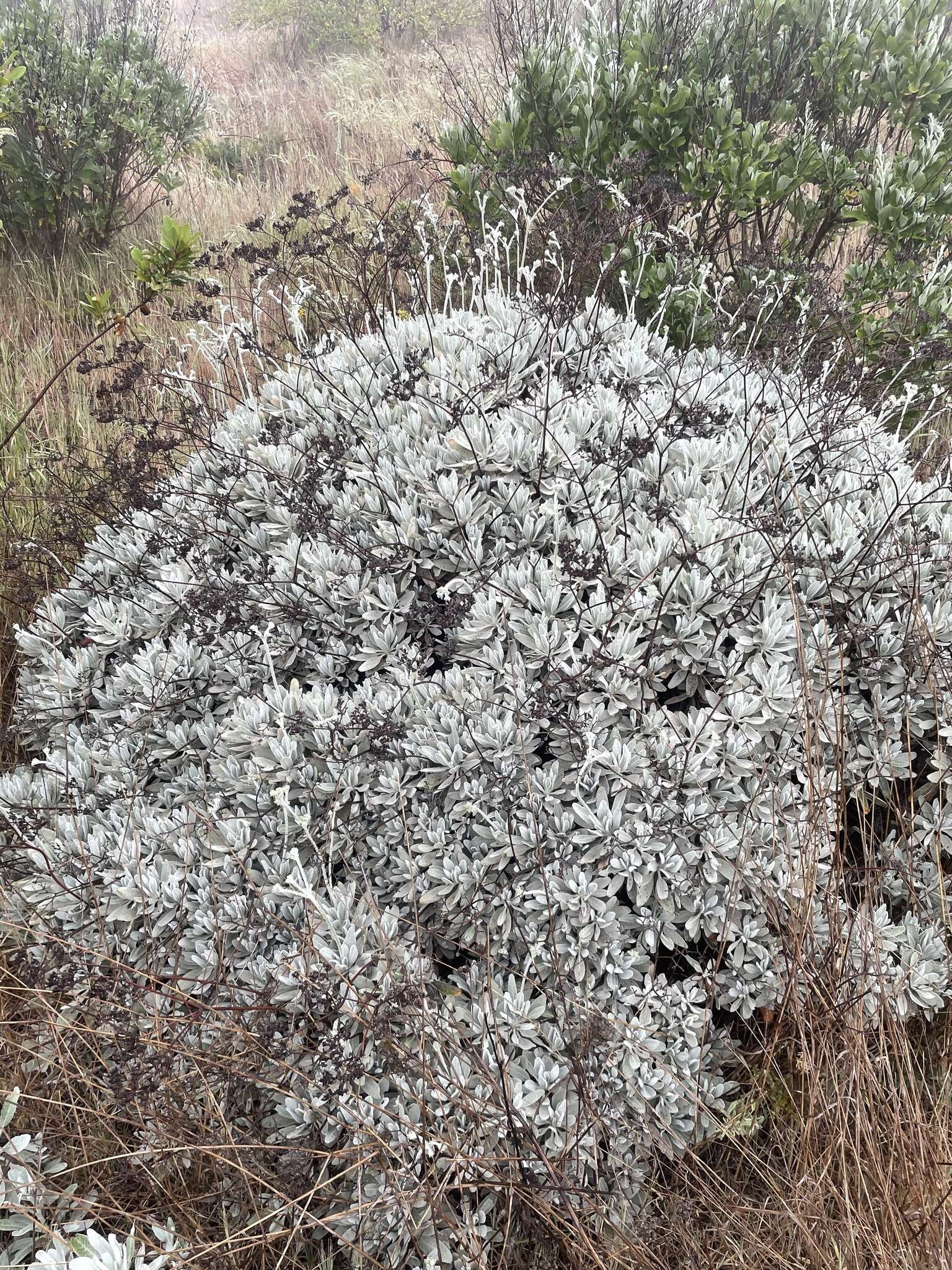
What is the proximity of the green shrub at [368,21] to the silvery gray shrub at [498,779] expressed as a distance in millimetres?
18668

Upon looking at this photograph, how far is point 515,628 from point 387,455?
35.0 inches

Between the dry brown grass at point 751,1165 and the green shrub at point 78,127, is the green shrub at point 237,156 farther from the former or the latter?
the dry brown grass at point 751,1165

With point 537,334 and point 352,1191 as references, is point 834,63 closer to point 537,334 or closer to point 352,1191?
point 537,334

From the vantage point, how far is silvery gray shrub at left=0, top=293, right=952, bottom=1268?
2.07 m

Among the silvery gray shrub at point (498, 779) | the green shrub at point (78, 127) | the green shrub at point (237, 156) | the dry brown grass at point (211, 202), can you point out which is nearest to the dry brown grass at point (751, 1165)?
the silvery gray shrub at point (498, 779)

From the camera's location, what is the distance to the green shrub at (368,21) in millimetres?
18125

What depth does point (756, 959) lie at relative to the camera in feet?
7.58

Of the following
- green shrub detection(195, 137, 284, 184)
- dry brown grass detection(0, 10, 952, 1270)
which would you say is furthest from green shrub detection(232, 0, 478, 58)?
dry brown grass detection(0, 10, 952, 1270)

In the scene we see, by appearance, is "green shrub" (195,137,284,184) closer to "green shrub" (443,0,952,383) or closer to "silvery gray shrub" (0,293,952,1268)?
"green shrub" (443,0,952,383)

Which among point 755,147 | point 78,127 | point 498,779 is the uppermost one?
point 78,127

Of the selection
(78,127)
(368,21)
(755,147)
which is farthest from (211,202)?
(368,21)

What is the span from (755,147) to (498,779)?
359 cm

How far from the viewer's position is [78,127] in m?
6.68

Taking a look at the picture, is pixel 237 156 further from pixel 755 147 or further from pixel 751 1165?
pixel 751 1165
